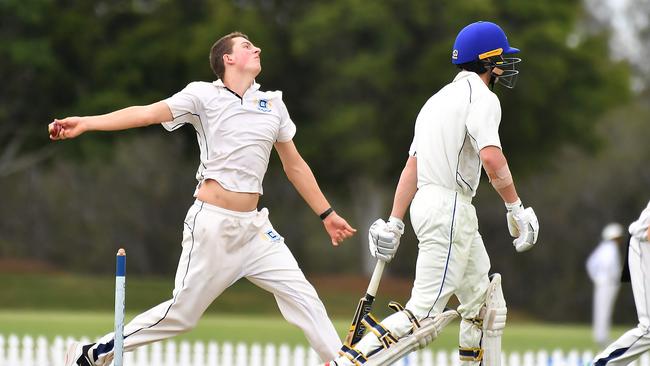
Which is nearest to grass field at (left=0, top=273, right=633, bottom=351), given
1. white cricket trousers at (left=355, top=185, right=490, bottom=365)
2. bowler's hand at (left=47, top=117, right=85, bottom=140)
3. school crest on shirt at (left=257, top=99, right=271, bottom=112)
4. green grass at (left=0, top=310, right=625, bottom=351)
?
green grass at (left=0, top=310, right=625, bottom=351)

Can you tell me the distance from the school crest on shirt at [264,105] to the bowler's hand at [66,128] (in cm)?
127

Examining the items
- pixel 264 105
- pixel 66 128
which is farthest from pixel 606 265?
pixel 66 128

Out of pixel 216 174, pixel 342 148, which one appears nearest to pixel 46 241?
pixel 342 148

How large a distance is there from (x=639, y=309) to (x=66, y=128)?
409 centimetres

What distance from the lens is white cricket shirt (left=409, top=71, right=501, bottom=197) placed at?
7.61 metres

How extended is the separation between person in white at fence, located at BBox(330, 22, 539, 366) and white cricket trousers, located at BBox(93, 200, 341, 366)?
26.3 inches

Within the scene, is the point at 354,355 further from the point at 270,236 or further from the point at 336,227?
the point at 336,227

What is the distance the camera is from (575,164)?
154ft

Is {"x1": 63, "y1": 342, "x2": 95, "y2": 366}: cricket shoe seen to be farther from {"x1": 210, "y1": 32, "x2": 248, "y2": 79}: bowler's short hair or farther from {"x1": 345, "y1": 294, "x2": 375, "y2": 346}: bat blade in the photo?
{"x1": 210, "y1": 32, "x2": 248, "y2": 79}: bowler's short hair

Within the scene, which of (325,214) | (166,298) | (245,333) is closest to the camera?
(325,214)

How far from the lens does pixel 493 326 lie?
769cm

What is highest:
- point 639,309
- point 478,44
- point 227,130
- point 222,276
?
point 478,44

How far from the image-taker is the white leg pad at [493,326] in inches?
303

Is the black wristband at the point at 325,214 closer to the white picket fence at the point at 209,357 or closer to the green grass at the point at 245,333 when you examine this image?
the white picket fence at the point at 209,357
